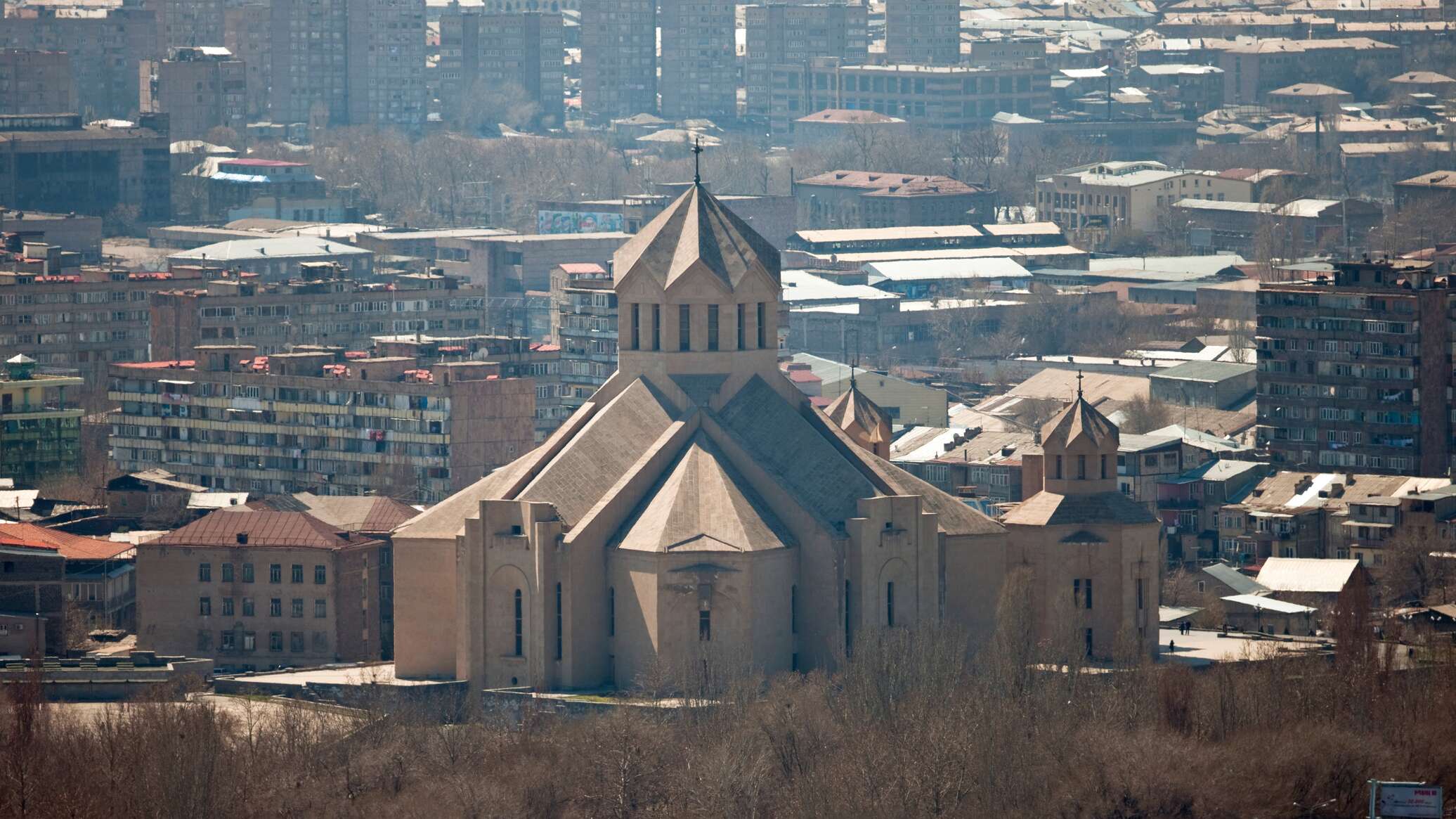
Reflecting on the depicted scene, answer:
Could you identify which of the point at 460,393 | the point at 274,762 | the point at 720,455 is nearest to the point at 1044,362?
the point at 460,393

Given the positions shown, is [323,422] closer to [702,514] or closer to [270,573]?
[270,573]

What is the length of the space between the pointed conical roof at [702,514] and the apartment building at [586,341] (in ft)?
135

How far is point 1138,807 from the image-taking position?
261 feet

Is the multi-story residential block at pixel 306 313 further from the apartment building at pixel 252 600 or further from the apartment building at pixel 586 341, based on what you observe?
the apartment building at pixel 252 600

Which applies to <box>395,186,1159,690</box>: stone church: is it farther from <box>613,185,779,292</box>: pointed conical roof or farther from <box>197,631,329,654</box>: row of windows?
<box>197,631,329,654</box>: row of windows

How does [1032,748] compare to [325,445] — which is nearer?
[1032,748]

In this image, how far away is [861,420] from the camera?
93.6m

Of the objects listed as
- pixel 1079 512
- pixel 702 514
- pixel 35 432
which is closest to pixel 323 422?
pixel 35 432

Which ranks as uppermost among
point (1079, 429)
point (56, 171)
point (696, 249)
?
point (696, 249)

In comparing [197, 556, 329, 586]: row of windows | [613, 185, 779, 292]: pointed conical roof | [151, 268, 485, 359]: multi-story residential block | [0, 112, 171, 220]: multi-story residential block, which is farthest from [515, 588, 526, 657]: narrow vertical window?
[0, 112, 171, 220]: multi-story residential block

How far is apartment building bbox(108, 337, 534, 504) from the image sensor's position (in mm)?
118312

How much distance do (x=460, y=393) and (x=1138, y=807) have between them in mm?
42287

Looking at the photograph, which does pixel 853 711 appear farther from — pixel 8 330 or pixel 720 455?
pixel 8 330

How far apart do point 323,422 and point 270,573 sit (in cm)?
2767
